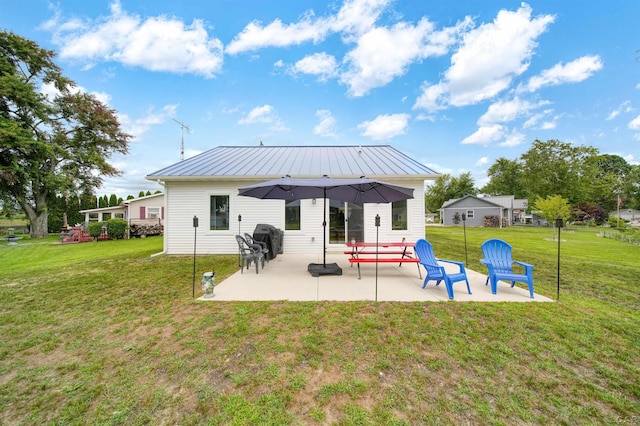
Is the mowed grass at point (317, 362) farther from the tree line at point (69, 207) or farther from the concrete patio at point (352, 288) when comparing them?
the tree line at point (69, 207)

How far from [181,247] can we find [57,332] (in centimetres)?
650

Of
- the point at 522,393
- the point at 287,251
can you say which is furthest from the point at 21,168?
the point at 522,393

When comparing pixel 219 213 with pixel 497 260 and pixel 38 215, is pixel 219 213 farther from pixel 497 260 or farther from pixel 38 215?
pixel 38 215

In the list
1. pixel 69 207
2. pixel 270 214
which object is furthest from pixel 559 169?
pixel 69 207

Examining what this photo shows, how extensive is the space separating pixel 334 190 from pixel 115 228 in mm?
17020

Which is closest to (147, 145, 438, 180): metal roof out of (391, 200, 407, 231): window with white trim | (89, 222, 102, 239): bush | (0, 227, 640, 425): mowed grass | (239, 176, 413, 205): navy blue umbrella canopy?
(391, 200, 407, 231): window with white trim

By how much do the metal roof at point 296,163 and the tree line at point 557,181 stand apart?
3130 cm

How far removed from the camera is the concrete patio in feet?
14.8

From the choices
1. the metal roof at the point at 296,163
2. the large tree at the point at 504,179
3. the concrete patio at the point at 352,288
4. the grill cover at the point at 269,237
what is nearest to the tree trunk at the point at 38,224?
the metal roof at the point at 296,163

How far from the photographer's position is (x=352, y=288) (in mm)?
5043

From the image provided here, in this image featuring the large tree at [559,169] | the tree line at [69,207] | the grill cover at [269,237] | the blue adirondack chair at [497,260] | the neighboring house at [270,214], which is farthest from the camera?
the large tree at [559,169]

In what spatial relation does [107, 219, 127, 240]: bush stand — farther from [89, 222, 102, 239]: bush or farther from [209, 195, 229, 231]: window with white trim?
[209, 195, 229, 231]: window with white trim

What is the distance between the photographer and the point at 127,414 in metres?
1.99

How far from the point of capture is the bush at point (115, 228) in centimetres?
1558
